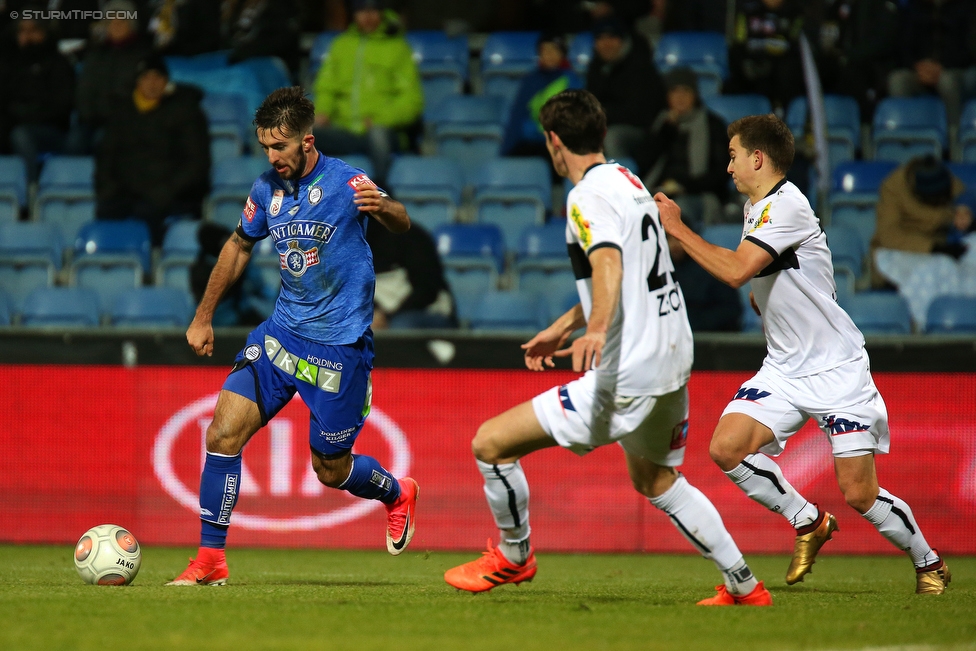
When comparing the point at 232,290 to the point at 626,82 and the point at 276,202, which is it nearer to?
the point at 276,202

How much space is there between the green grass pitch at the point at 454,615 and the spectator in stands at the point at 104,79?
707cm

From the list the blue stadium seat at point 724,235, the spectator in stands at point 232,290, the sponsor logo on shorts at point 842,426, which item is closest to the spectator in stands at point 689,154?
the blue stadium seat at point 724,235

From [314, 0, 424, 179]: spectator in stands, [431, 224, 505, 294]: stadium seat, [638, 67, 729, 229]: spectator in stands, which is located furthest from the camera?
[314, 0, 424, 179]: spectator in stands

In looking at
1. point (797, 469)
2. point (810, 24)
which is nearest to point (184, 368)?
point (797, 469)

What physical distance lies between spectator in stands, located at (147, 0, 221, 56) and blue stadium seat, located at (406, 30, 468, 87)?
2.32 metres

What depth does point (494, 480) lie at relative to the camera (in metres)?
5.15

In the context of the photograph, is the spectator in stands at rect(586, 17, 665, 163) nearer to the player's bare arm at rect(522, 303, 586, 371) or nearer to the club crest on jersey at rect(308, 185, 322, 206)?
the club crest on jersey at rect(308, 185, 322, 206)

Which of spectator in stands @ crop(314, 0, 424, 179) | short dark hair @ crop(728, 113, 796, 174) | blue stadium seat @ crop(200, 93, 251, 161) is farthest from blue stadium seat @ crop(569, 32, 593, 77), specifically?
short dark hair @ crop(728, 113, 796, 174)

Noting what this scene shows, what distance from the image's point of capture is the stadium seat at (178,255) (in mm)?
10891

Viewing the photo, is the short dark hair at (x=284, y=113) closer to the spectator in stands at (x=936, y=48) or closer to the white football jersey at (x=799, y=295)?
the white football jersey at (x=799, y=295)

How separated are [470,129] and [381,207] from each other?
708 cm

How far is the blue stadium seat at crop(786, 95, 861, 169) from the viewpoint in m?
12.2

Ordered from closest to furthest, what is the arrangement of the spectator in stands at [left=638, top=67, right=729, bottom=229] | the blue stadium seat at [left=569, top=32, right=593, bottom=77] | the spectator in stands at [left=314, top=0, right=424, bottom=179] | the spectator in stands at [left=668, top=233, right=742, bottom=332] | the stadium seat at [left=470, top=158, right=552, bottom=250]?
the spectator in stands at [left=668, top=233, right=742, bottom=332] < the spectator in stands at [left=638, top=67, right=729, bottom=229] < the stadium seat at [left=470, top=158, right=552, bottom=250] < the spectator in stands at [left=314, top=0, right=424, bottom=179] < the blue stadium seat at [left=569, top=32, right=593, bottom=77]

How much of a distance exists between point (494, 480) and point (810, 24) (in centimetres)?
905
